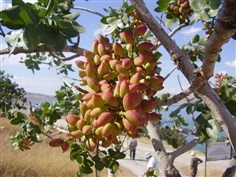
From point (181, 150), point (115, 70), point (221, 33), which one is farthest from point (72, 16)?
point (181, 150)

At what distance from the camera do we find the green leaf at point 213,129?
103cm

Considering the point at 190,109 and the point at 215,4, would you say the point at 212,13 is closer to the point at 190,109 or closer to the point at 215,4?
the point at 215,4

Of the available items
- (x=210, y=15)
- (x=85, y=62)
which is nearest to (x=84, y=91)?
(x=85, y=62)

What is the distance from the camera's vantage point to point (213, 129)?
1054 mm

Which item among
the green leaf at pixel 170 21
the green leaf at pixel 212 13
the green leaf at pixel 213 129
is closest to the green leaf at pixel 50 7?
the green leaf at pixel 212 13

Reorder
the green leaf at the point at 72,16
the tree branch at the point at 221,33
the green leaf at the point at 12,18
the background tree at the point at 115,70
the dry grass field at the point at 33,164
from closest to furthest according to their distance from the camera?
the tree branch at the point at 221,33 → the background tree at the point at 115,70 → the green leaf at the point at 12,18 → the green leaf at the point at 72,16 → the dry grass field at the point at 33,164

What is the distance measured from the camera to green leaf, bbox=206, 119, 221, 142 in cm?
103

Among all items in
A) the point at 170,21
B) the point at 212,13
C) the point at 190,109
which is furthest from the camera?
the point at 170,21

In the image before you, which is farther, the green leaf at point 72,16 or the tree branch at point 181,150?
the tree branch at point 181,150

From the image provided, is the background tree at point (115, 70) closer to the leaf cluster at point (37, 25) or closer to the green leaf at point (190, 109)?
the leaf cluster at point (37, 25)

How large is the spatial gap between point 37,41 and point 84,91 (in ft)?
0.58

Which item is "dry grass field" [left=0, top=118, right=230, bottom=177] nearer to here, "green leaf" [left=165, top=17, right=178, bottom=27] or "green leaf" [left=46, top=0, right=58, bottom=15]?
"green leaf" [left=165, top=17, right=178, bottom=27]

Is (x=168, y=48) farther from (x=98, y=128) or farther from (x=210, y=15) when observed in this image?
(x=210, y=15)

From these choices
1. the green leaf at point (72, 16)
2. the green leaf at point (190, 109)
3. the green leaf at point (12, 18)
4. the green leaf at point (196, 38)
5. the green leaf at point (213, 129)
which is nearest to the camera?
the green leaf at point (12, 18)
